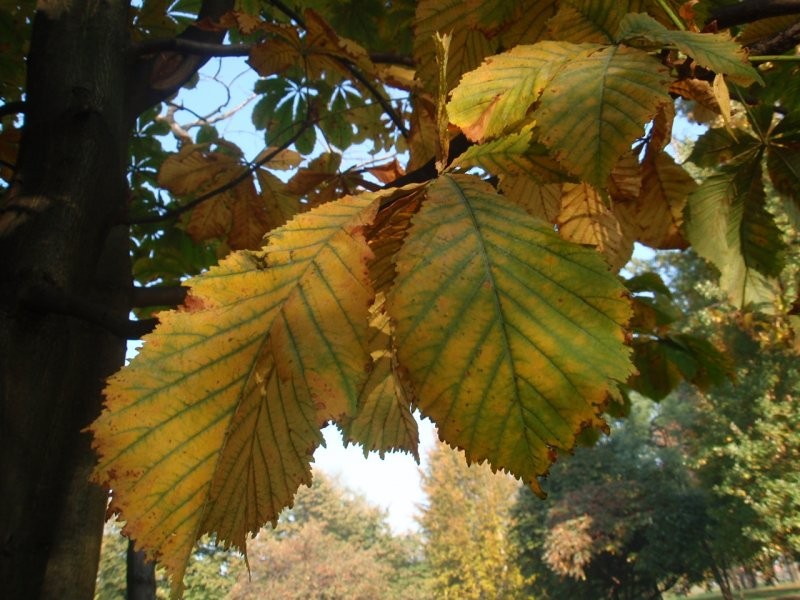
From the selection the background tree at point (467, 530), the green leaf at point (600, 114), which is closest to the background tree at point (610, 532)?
the background tree at point (467, 530)

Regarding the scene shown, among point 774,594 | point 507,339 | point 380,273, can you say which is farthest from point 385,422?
point 774,594

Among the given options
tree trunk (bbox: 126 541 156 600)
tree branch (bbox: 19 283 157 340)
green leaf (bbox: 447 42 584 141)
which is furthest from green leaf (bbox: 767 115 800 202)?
tree trunk (bbox: 126 541 156 600)

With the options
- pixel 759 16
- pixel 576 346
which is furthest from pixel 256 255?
pixel 759 16

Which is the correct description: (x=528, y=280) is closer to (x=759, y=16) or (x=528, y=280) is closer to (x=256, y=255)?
(x=256, y=255)

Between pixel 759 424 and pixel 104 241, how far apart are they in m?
15.7

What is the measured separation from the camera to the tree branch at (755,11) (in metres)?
0.58

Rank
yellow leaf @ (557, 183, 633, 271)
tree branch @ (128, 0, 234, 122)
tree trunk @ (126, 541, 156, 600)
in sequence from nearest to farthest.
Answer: yellow leaf @ (557, 183, 633, 271)
tree branch @ (128, 0, 234, 122)
tree trunk @ (126, 541, 156, 600)

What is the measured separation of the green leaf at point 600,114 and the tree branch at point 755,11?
0.26m

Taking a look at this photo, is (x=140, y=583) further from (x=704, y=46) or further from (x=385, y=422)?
(x=704, y=46)

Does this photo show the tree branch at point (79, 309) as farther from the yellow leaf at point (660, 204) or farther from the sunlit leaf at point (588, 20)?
the yellow leaf at point (660, 204)

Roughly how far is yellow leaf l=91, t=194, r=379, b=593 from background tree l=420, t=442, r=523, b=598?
18360 millimetres

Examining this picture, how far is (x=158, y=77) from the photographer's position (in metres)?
1.37

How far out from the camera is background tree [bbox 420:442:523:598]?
17.9 m

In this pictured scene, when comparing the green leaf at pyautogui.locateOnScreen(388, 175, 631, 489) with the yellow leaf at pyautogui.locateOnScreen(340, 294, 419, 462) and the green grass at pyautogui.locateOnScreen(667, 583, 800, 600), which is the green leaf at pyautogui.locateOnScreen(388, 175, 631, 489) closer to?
the yellow leaf at pyautogui.locateOnScreen(340, 294, 419, 462)
